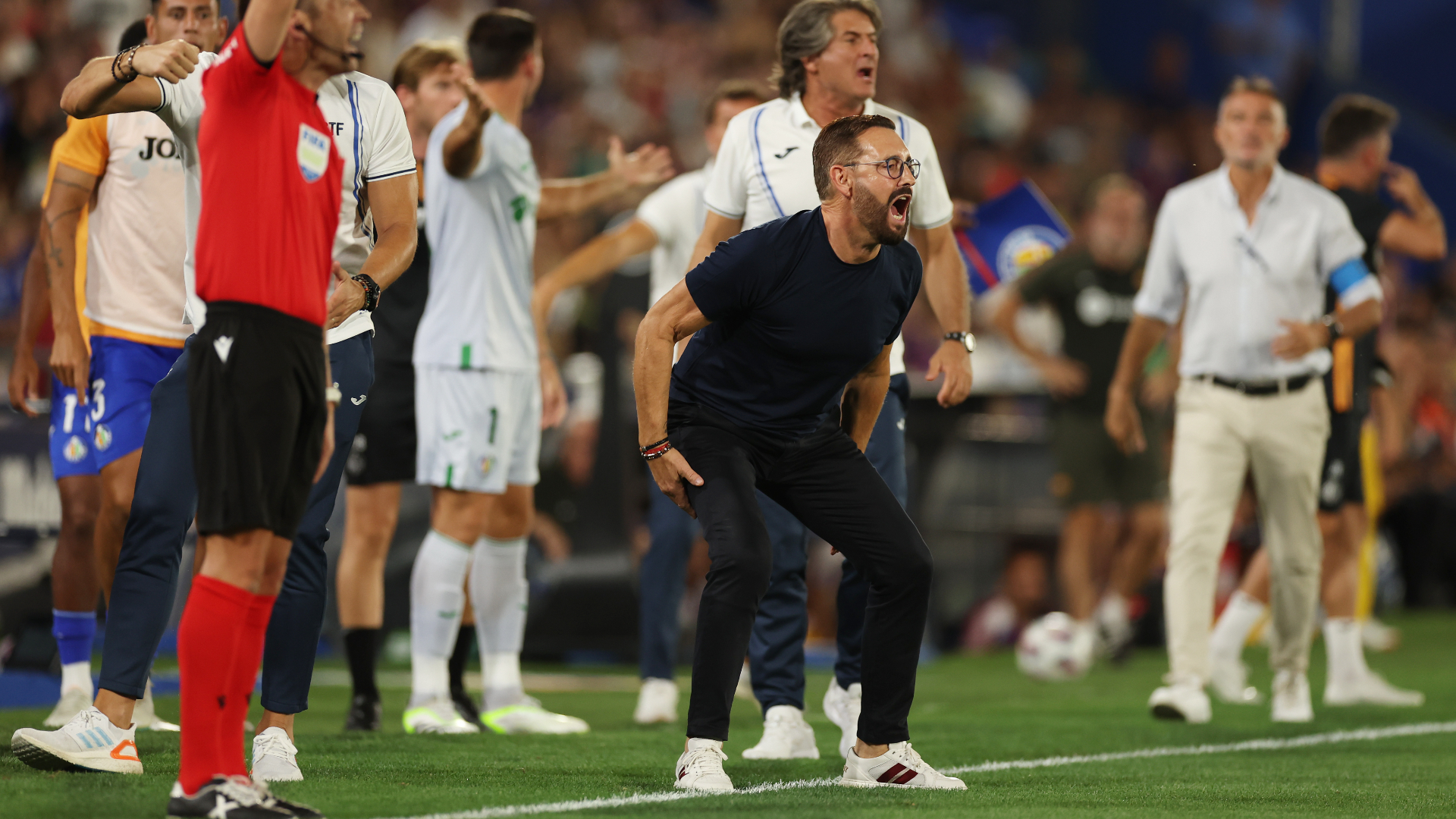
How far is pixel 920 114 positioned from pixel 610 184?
40.1 ft

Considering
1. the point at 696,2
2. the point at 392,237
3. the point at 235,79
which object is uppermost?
the point at 696,2

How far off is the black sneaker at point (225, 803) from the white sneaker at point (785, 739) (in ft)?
7.13

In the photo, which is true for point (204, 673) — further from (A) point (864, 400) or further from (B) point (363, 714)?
(B) point (363, 714)

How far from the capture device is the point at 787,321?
15.8ft

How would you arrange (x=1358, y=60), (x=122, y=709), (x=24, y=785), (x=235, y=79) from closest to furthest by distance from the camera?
(x=235, y=79), (x=24, y=785), (x=122, y=709), (x=1358, y=60)

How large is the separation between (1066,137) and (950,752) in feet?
49.7

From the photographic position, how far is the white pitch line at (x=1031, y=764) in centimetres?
431

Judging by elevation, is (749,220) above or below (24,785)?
above

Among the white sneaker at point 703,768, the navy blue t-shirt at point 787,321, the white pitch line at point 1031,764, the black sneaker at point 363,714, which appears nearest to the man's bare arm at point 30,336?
the black sneaker at point 363,714

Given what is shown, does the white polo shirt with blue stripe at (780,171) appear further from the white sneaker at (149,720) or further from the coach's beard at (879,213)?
the white sneaker at (149,720)

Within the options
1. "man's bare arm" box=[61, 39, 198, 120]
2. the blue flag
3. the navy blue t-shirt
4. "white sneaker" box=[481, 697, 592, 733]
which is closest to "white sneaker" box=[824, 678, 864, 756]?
"white sneaker" box=[481, 697, 592, 733]

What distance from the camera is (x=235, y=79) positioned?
383cm

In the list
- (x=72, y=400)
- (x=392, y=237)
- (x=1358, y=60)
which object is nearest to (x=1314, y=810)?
(x=392, y=237)

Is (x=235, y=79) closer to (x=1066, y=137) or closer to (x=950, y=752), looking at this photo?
(x=950, y=752)
